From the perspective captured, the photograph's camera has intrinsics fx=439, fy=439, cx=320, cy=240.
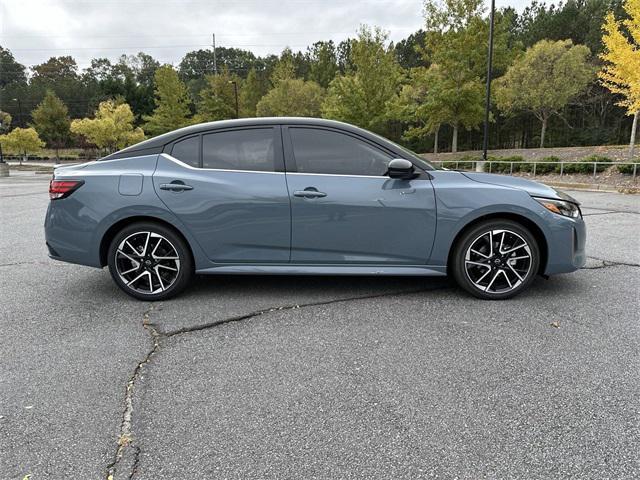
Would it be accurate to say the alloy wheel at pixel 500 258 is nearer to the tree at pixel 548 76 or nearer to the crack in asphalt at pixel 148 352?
the crack in asphalt at pixel 148 352

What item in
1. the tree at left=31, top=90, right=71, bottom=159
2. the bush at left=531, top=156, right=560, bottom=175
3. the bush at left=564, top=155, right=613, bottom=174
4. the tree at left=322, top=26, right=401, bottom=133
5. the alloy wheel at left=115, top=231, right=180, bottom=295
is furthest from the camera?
the tree at left=31, top=90, right=71, bottom=159

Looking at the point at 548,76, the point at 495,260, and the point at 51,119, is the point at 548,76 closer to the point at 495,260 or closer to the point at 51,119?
the point at 495,260

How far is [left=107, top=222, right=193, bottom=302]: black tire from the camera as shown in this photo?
388 centimetres

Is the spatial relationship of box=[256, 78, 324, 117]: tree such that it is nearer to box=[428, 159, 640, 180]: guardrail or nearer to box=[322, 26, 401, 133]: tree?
Answer: box=[322, 26, 401, 133]: tree

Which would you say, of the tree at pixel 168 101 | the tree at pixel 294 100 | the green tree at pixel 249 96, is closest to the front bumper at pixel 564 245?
the tree at pixel 294 100

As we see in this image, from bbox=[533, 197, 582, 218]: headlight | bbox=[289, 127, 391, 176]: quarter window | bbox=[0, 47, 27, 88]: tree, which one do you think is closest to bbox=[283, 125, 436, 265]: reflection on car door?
bbox=[289, 127, 391, 176]: quarter window

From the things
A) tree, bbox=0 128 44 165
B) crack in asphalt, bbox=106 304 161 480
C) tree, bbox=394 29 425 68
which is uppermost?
tree, bbox=394 29 425 68

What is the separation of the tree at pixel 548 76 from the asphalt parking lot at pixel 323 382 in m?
30.8

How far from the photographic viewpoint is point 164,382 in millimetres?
2609

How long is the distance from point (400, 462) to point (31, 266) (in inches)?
203

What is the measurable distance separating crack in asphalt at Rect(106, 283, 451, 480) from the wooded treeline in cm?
2297

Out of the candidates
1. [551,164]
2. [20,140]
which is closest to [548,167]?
[551,164]

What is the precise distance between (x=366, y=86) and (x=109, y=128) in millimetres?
22739

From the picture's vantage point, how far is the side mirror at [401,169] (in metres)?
3.69
